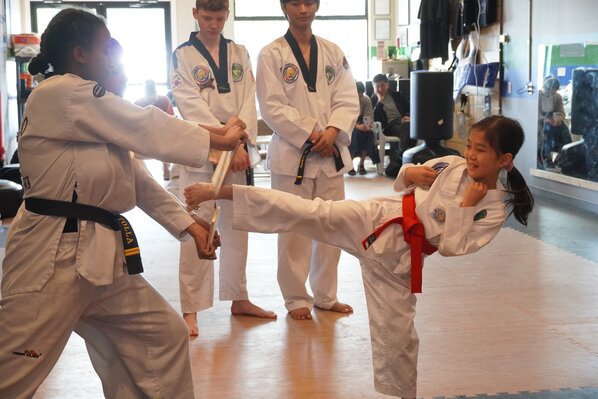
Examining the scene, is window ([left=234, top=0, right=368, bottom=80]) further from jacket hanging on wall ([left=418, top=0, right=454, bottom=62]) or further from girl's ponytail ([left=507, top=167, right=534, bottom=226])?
girl's ponytail ([left=507, top=167, right=534, bottom=226])

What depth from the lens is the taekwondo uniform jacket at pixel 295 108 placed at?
144 inches

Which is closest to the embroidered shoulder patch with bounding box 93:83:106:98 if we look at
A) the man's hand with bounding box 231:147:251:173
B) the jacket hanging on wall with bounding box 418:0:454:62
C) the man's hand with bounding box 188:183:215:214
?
the man's hand with bounding box 188:183:215:214

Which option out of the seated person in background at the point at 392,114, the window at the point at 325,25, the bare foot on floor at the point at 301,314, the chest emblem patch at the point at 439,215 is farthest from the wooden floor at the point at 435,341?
the window at the point at 325,25

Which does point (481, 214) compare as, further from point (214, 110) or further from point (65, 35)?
point (214, 110)

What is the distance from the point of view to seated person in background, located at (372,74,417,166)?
969 centimetres

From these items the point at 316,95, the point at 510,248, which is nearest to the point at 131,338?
the point at 316,95

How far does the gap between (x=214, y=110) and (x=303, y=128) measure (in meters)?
0.40

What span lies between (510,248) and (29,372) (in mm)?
3846

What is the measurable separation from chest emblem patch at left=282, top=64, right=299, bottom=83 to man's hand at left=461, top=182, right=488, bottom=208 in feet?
4.82

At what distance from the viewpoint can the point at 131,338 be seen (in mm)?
2152

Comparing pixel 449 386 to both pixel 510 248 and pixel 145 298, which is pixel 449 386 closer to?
pixel 145 298

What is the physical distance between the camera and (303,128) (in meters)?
3.62

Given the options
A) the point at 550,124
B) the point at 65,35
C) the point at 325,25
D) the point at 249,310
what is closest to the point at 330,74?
the point at 249,310

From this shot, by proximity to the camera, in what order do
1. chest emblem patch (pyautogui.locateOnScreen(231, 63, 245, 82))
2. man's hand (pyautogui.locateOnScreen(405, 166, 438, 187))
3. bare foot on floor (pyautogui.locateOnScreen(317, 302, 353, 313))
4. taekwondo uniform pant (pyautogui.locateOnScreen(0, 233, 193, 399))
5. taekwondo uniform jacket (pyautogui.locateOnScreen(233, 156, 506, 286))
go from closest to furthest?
taekwondo uniform pant (pyautogui.locateOnScreen(0, 233, 193, 399)) → taekwondo uniform jacket (pyautogui.locateOnScreen(233, 156, 506, 286)) → man's hand (pyautogui.locateOnScreen(405, 166, 438, 187)) → chest emblem patch (pyautogui.locateOnScreen(231, 63, 245, 82)) → bare foot on floor (pyautogui.locateOnScreen(317, 302, 353, 313))
